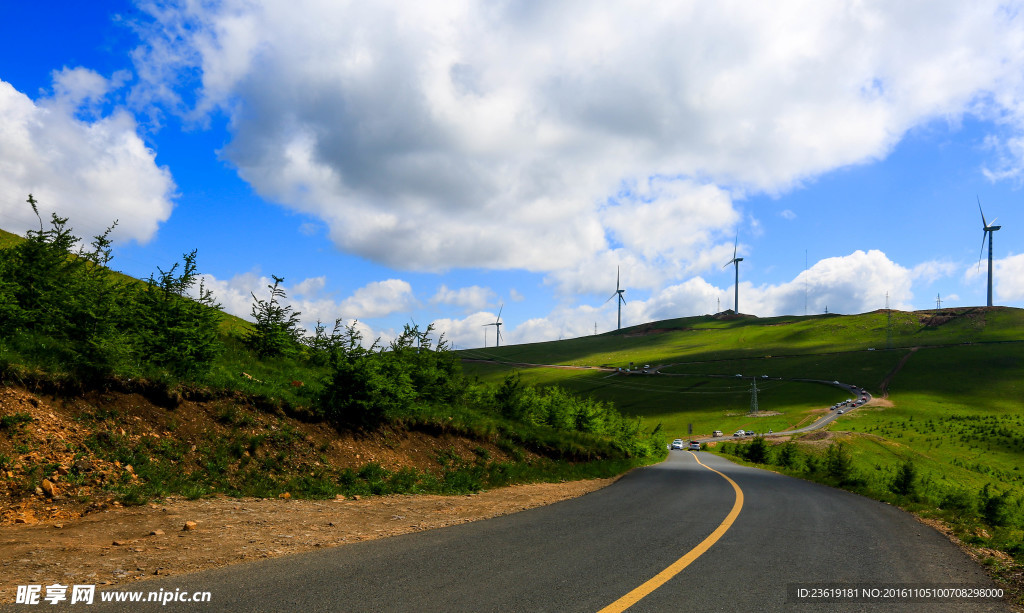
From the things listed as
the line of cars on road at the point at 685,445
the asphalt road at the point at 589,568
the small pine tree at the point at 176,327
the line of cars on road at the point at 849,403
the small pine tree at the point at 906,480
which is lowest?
the line of cars on road at the point at 685,445

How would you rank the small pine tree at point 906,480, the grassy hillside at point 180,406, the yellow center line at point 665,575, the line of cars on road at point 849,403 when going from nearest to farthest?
the yellow center line at point 665,575 → the grassy hillside at point 180,406 → the small pine tree at point 906,480 → the line of cars on road at point 849,403

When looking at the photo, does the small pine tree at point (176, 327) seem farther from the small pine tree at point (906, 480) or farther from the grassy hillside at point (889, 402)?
the small pine tree at point (906, 480)

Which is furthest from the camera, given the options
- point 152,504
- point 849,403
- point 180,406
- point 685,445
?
point 849,403

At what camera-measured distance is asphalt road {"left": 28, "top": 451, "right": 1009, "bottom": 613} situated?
216 inches

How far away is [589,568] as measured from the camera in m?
6.82

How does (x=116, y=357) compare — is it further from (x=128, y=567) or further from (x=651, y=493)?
(x=651, y=493)

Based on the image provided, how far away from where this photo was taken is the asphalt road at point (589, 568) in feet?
18.0

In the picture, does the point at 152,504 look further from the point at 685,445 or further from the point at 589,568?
the point at 685,445

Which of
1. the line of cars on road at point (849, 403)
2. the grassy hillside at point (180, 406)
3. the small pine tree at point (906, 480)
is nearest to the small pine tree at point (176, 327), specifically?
the grassy hillside at point (180, 406)

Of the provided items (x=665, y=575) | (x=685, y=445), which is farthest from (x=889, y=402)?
(x=665, y=575)

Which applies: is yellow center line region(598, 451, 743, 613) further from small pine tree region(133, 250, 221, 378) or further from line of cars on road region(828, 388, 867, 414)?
line of cars on road region(828, 388, 867, 414)

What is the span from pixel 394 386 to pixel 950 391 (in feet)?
452

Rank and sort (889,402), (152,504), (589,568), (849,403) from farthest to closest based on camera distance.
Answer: (849,403) < (889,402) < (152,504) < (589,568)

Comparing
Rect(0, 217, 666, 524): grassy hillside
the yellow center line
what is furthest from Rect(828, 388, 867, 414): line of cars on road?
the yellow center line
